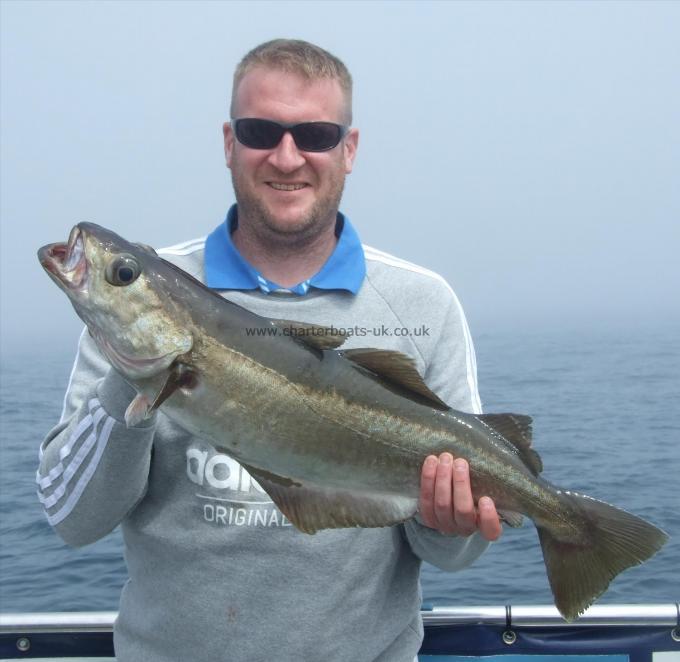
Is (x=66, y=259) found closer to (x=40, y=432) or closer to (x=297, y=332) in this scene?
(x=297, y=332)

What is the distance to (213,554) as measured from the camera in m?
3.48

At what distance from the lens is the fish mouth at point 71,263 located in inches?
115

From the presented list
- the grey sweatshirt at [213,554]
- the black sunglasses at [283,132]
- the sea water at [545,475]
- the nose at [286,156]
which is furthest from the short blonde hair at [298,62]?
the sea water at [545,475]

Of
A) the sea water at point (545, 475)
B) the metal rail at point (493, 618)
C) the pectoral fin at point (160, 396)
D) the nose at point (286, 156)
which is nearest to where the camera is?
the pectoral fin at point (160, 396)

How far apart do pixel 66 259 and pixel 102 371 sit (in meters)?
0.81

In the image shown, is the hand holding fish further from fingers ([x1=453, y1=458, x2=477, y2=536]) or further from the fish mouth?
the fish mouth

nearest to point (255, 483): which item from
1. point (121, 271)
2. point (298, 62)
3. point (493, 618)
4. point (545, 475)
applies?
point (121, 271)

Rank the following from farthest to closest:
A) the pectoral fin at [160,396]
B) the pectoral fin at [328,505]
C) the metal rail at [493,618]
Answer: the metal rail at [493,618], the pectoral fin at [328,505], the pectoral fin at [160,396]

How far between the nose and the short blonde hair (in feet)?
1.14

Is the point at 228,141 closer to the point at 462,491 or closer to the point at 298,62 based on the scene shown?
the point at 298,62

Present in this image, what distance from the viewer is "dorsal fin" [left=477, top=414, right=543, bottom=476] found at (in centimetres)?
337

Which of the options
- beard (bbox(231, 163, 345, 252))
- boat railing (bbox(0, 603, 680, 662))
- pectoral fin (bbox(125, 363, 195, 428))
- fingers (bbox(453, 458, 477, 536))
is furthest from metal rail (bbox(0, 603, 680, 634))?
beard (bbox(231, 163, 345, 252))

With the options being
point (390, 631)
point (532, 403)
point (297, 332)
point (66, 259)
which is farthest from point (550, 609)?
point (532, 403)

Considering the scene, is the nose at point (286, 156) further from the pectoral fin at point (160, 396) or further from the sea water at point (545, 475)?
the sea water at point (545, 475)
